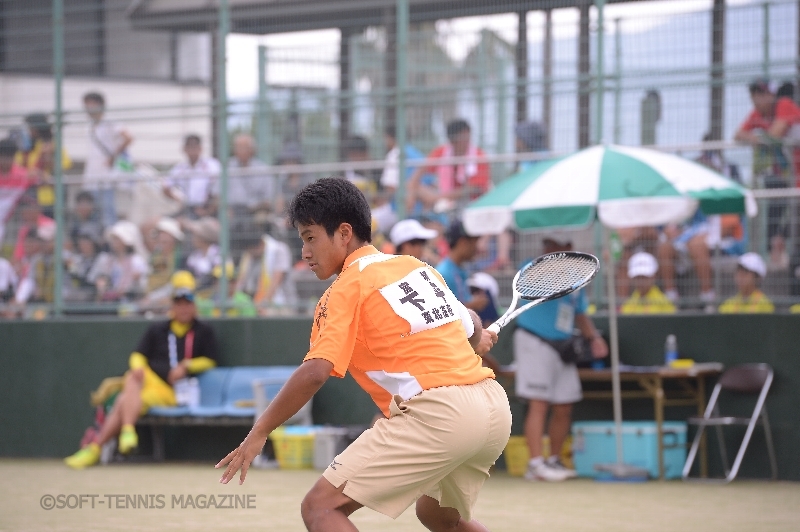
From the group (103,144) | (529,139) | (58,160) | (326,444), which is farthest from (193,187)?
(529,139)

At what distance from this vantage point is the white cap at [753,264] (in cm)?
1049

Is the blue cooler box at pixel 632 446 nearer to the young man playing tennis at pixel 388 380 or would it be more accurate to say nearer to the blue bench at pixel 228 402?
the blue bench at pixel 228 402

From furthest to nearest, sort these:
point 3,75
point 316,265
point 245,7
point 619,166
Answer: point 3,75, point 245,7, point 619,166, point 316,265

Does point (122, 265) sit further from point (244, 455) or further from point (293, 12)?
point (244, 455)

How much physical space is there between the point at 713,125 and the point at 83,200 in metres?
6.55

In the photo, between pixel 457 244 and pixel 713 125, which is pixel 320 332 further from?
pixel 713 125

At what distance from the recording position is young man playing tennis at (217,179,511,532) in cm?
424

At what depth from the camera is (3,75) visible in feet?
45.1

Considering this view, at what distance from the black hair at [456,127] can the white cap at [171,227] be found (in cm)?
296

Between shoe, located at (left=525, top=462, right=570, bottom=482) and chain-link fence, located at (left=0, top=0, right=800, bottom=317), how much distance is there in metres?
1.76

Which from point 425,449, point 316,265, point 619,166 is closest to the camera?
point 425,449

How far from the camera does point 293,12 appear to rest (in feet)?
41.3

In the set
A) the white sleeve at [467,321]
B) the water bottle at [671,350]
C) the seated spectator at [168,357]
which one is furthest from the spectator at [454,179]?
the white sleeve at [467,321]

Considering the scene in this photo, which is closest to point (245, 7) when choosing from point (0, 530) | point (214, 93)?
point (214, 93)
